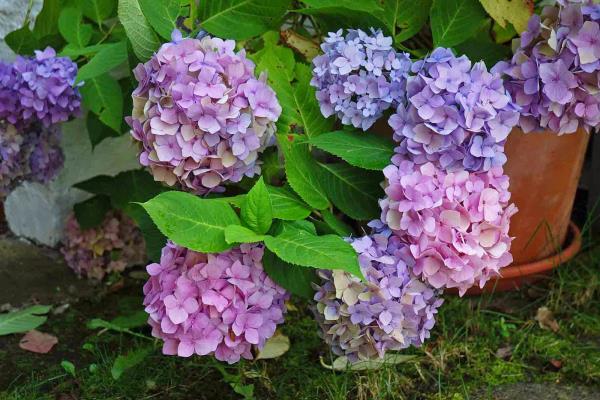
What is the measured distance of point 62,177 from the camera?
197 cm

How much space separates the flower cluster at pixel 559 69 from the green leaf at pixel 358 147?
24 centimetres

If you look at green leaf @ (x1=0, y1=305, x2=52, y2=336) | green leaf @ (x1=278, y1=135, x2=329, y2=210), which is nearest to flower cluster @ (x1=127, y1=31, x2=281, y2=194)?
green leaf @ (x1=278, y1=135, x2=329, y2=210)

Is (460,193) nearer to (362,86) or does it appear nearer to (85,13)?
(362,86)

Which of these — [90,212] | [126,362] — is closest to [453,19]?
[126,362]

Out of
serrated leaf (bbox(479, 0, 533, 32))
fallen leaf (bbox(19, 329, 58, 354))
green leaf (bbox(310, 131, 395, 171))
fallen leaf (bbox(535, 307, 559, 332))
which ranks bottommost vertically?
fallen leaf (bbox(19, 329, 58, 354))

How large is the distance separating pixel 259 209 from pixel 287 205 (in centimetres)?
9

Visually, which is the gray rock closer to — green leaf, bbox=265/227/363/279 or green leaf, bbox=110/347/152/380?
green leaf, bbox=110/347/152/380

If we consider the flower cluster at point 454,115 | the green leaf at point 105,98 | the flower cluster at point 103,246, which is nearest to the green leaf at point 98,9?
the green leaf at point 105,98

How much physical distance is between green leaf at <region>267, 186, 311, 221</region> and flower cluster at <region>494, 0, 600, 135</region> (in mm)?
406

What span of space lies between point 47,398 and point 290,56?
80cm

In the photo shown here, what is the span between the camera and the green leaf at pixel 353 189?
132 cm

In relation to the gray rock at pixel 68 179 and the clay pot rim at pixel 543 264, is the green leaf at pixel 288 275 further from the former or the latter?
the gray rock at pixel 68 179

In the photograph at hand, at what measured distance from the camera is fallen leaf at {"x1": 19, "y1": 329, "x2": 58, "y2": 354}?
162 centimetres

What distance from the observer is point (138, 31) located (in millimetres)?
1305
